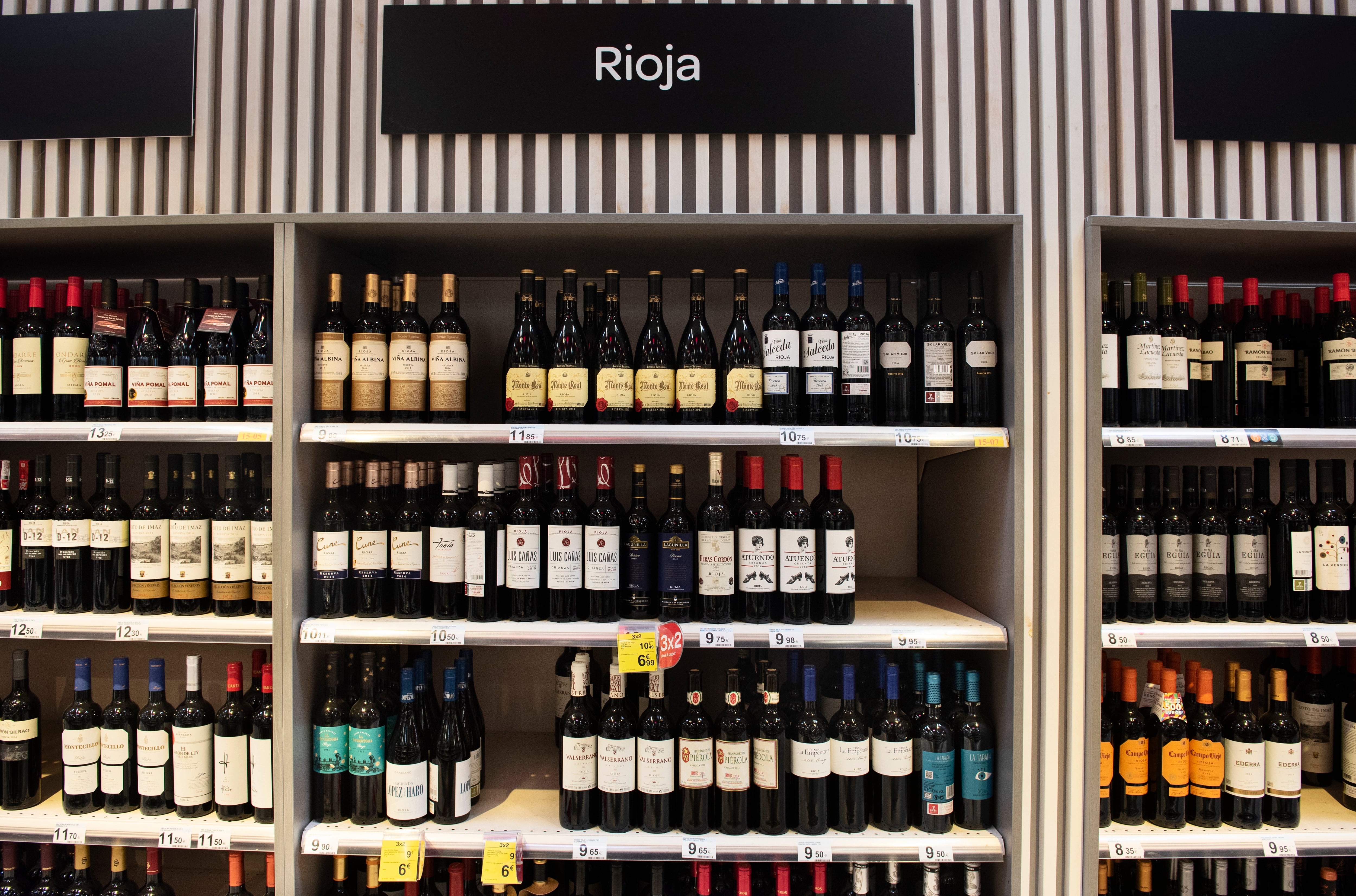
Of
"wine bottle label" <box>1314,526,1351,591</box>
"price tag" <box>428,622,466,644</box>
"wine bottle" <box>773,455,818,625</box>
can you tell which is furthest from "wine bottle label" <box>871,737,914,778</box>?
"wine bottle label" <box>1314,526,1351,591</box>

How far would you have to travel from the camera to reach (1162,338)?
6.30 feet

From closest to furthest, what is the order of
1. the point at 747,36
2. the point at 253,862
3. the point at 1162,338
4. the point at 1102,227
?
the point at 1102,227, the point at 1162,338, the point at 747,36, the point at 253,862

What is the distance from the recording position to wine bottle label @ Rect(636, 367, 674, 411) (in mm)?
1929

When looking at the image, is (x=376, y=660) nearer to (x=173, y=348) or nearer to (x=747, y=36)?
(x=173, y=348)

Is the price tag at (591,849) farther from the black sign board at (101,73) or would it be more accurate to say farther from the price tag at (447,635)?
the black sign board at (101,73)

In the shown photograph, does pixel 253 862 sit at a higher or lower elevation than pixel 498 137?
lower

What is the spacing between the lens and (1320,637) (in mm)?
1806

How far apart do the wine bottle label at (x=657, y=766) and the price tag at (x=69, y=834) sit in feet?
4.80

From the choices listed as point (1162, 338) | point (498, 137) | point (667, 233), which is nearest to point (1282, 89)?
point (1162, 338)

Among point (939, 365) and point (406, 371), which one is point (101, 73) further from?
point (939, 365)

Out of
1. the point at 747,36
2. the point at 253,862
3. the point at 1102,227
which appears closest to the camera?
the point at 1102,227

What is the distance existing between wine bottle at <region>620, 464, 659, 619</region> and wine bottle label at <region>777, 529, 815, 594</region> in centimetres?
35

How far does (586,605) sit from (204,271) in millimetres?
1646

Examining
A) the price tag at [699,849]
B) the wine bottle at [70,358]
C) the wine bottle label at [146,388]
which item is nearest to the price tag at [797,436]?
the price tag at [699,849]
